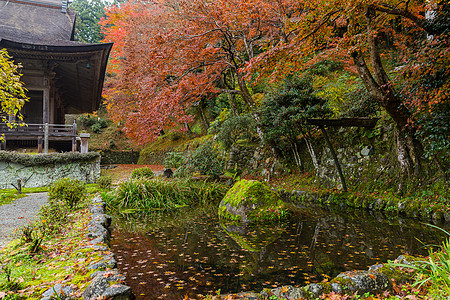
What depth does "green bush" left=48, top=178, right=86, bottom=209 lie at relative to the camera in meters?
5.82

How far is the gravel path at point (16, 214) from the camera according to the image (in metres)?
4.42

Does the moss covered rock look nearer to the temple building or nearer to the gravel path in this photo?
the gravel path

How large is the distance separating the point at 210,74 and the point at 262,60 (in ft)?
21.5

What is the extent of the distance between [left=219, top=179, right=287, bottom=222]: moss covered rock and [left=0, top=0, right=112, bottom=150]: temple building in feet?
25.9

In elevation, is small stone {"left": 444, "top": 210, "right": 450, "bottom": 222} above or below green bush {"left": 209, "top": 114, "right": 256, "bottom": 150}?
below

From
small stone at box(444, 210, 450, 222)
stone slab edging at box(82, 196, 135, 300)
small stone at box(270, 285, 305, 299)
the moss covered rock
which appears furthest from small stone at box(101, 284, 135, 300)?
small stone at box(444, 210, 450, 222)

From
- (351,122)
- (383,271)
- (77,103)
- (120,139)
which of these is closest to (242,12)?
(351,122)

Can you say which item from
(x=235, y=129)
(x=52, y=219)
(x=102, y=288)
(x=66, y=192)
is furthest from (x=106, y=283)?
(x=235, y=129)

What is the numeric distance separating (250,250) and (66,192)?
4.58 meters

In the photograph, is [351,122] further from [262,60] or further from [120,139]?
[120,139]

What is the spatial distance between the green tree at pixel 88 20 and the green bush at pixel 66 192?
99.3 ft

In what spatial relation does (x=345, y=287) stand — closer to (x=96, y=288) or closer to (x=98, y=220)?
(x=96, y=288)

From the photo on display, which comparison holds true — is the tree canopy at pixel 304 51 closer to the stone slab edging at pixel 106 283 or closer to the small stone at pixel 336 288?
the small stone at pixel 336 288

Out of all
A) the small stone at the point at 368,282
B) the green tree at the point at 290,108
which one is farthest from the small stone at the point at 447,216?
the small stone at the point at 368,282
